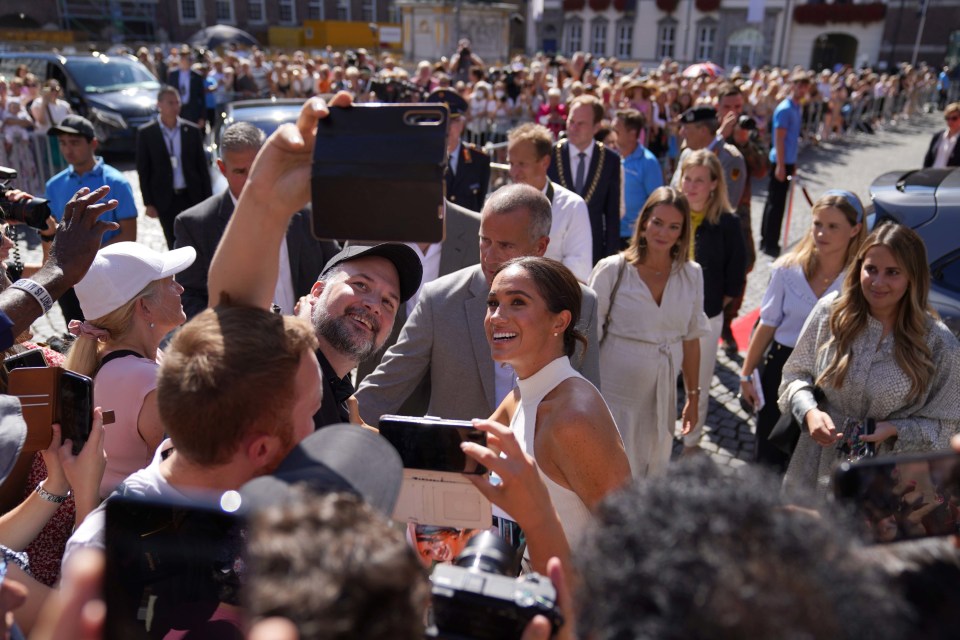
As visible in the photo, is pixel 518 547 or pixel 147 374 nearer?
pixel 518 547

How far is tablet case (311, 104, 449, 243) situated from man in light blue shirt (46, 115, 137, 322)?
455 centimetres

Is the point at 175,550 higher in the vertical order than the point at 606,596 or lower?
lower

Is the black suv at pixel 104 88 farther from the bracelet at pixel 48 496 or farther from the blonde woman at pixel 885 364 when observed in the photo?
the blonde woman at pixel 885 364

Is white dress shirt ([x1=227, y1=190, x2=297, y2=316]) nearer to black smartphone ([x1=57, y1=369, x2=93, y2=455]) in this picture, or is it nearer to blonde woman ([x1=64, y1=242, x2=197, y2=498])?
blonde woman ([x1=64, y1=242, x2=197, y2=498])

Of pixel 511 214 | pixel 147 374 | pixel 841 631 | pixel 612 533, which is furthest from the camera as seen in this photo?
pixel 511 214

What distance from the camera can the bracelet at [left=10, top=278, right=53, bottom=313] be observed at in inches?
89.9

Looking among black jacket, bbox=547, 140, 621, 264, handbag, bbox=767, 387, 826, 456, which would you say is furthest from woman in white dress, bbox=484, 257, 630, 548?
black jacket, bbox=547, 140, 621, 264

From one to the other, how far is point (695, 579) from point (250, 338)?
0.95 m

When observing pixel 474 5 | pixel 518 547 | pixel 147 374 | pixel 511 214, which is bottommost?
pixel 518 547

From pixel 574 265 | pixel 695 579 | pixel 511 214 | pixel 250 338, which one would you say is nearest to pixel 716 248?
pixel 574 265

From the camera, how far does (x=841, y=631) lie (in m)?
0.75

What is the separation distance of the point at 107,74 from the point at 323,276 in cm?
1482

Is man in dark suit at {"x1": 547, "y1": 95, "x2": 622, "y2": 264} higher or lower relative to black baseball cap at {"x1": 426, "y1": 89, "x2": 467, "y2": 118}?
lower

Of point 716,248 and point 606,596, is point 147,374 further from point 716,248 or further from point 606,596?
point 716,248
